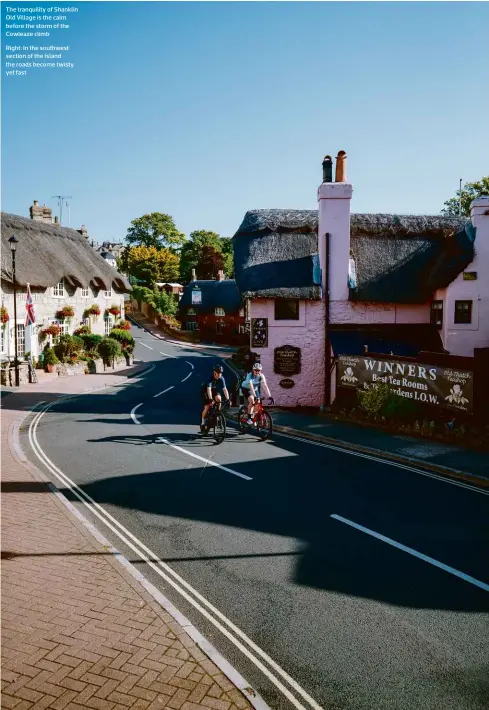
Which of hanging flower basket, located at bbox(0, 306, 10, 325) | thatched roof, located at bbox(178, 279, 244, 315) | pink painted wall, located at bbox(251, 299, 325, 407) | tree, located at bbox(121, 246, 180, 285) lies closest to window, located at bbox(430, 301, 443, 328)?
pink painted wall, located at bbox(251, 299, 325, 407)

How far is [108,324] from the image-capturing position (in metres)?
43.3

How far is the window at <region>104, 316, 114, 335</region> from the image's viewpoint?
4278 cm

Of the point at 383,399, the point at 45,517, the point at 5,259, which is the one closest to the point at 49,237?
the point at 5,259

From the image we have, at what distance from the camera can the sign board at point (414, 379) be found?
1409cm

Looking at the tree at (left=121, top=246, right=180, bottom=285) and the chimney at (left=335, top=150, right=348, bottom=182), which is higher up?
the tree at (left=121, top=246, right=180, bottom=285)

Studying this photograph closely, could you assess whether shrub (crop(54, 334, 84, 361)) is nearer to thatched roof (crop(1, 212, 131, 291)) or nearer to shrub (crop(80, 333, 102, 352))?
shrub (crop(80, 333, 102, 352))

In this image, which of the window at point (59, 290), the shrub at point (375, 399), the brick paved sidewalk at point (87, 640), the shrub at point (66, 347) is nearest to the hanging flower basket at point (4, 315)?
the shrub at point (66, 347)

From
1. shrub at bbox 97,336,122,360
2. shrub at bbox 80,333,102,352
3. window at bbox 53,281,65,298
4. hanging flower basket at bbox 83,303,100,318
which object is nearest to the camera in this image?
shrub at bbox 97,336,122,360

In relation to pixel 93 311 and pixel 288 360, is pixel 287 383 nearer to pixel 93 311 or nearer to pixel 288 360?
pixel 288 360

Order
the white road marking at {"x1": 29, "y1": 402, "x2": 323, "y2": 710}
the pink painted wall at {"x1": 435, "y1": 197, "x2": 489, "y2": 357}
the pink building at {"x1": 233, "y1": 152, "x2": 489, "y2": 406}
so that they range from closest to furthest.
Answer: the white road marking at {"x1": 29, "y1": 402, "x2": 323, "y2": 710} < the pink painted wall at {"x1": 435, "y1": 197, "x2": 489, "y2": 357} < the pink building at {"x1": 233, "y1": 152, "x2": 489, "y2": 406}

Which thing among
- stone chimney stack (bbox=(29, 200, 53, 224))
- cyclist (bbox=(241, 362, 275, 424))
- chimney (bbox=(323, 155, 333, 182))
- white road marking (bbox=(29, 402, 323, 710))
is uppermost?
stone chimney stack (bbox=(29, 200, 53, 224))

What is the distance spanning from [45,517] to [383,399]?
10.8 meters

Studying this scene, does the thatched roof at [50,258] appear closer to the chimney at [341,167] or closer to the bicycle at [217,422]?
the chimney at [341,167]

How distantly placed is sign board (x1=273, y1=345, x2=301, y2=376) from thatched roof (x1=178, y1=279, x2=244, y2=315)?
37.4 metres
